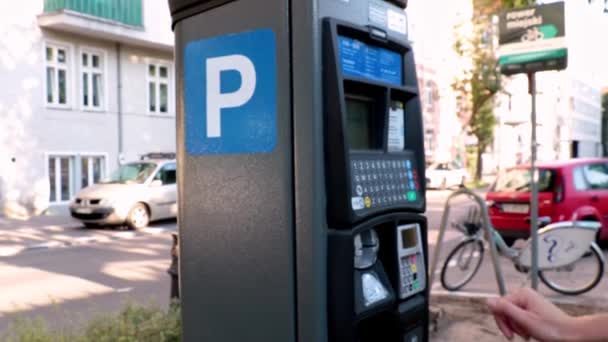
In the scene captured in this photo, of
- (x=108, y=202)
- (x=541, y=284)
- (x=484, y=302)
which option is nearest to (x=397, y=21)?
(x=484, y=302)

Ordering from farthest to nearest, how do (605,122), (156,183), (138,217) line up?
(605,122), (156,183), (138,217)

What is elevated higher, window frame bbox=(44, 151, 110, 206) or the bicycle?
window frame bbox=(44, 151, 110, 206)

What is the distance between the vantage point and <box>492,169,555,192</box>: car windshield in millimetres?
9703

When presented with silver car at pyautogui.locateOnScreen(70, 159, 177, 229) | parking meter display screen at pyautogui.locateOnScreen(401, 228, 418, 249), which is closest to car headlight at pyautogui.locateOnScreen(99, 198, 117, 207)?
silver car at pyautogui.locateOnScreen(70, 159, 177, 229)

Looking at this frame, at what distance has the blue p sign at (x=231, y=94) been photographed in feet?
6.63

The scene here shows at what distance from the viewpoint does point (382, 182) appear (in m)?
2.10

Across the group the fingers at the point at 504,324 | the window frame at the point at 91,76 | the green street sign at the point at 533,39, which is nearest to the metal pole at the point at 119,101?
the window frame at the point at 91,76

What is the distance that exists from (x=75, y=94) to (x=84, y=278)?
478 inches

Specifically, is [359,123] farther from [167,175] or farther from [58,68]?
[58,68]

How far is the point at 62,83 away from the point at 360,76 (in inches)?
748

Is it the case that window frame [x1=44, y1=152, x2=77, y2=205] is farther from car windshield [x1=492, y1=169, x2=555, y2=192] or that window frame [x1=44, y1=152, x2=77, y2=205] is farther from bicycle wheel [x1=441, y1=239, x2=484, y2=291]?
bicycle wheel [x1=441, y1=239, x2=484, y2=291]

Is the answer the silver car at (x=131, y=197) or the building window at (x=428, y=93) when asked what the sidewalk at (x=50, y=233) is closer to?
the silver car at (x=131, y=197)

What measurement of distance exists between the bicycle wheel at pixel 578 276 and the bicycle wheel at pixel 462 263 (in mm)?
718

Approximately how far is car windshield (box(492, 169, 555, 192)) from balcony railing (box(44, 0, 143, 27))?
1384 centimetres
